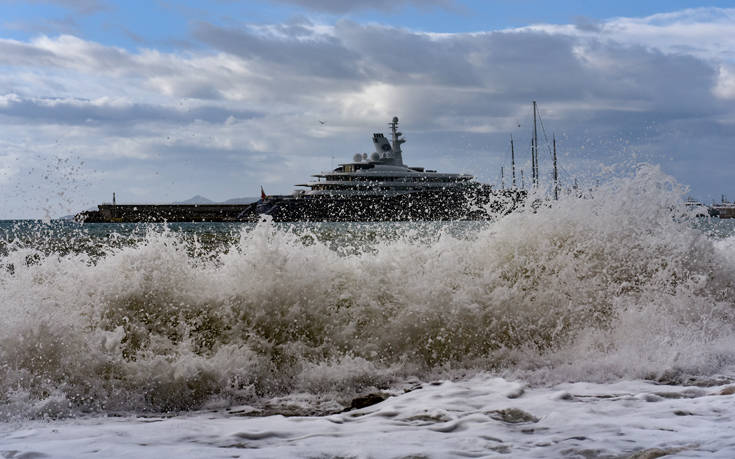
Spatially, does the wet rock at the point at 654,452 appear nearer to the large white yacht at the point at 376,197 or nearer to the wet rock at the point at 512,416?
the wet rock at the point at 512,416

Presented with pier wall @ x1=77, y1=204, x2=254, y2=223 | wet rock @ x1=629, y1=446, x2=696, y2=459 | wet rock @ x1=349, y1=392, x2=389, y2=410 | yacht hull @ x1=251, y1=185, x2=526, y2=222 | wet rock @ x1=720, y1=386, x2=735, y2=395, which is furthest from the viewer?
pier wall @ x1=77, y1=204, x2=254, y2=223

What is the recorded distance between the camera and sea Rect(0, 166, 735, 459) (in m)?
3.57

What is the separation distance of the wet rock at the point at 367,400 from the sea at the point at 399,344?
2cm

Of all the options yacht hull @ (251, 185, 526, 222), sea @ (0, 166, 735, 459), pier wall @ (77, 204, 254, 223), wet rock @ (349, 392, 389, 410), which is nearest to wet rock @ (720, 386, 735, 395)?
sea @ (0, 166, 735, 459)

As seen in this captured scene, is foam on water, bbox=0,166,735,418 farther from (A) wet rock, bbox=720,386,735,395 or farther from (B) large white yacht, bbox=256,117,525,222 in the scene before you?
(B) large white yacht, bbox=256,117,525,222

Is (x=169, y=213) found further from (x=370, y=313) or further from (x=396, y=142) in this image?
(x=370, y=313)

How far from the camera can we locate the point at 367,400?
443cm

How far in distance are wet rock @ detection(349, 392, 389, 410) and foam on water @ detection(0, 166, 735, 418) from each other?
14 centimetres

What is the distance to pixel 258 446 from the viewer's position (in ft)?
11.3

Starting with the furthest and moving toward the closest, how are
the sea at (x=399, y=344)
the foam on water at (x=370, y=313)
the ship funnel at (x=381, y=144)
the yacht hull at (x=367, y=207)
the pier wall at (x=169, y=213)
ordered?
1. the ship funnel at (x=381, y=144)
2. the pier wall at (x=169, y=213)
3. the yacht hull at (x=367, y=207)
4. the foam on water at (x=370, y=313)
5. the sea at (x=399, y=344)

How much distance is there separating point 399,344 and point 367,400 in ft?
4.70

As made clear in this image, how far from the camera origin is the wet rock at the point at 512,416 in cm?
381

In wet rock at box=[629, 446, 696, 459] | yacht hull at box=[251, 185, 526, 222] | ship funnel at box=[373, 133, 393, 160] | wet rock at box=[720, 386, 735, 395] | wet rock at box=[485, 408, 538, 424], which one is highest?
ship funnel at box=[373, 133, 393, 160]

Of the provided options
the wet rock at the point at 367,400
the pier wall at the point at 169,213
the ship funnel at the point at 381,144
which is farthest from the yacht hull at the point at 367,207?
the wet rock at the point at 367,400
